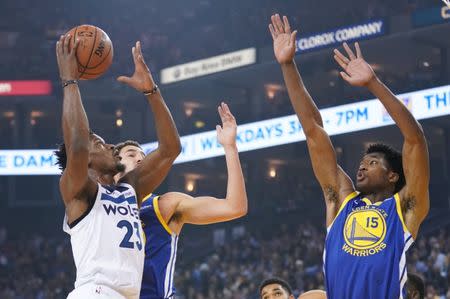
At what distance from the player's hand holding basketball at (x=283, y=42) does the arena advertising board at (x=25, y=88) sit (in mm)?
22074

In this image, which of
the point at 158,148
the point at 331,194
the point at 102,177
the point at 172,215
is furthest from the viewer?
the point at 158,148

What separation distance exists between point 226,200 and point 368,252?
0.98 metres

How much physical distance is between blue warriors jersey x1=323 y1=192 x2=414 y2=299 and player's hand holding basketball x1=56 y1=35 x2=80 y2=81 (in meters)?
1.64

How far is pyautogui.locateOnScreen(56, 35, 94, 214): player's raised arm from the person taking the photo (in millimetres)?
4684

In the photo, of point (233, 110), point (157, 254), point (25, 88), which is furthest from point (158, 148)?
point (233, 110)

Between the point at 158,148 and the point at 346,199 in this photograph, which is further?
the point at 158,148

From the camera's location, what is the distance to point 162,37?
28297 mm

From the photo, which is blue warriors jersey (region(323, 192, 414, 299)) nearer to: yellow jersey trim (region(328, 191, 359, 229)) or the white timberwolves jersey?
yellow jersey trim (region(328, 191, 359, 229))

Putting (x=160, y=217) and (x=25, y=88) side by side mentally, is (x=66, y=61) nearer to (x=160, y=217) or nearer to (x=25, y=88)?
(x=160, y=217)

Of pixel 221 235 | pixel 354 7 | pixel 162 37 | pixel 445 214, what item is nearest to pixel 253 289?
pixel 445 214

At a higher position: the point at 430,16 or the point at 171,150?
the point at 430,16

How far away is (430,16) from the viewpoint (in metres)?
21.4

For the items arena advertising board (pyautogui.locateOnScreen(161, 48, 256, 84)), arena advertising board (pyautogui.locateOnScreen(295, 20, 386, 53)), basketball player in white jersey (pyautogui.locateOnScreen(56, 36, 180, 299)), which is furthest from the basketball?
arena advertising board (pyautogui.locateOnScreen(161, 48, 256, 84))

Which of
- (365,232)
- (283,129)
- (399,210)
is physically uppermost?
(283,129)
